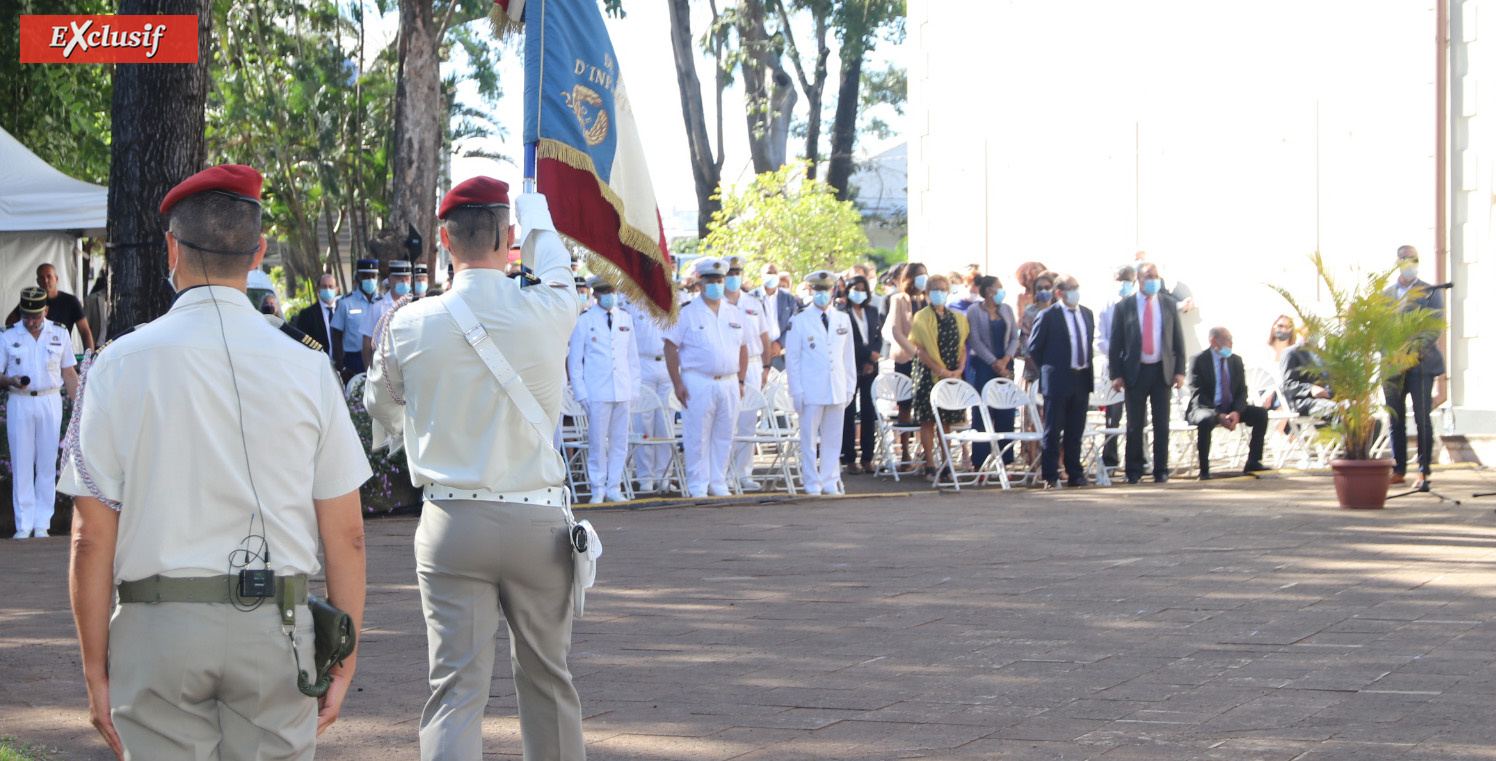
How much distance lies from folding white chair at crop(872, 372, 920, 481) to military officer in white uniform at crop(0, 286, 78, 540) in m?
7.80

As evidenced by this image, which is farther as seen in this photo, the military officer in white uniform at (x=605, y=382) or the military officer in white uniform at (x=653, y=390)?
the military officer in white uniform at (x=653, y=390)

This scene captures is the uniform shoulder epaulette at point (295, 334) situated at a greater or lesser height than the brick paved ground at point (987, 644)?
greater

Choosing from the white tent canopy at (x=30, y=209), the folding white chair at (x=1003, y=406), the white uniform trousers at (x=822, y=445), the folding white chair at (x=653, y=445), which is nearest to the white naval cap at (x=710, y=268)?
the folding white chair at (x=653, y=445)

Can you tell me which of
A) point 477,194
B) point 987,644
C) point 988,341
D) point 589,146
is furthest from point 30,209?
point 477,194

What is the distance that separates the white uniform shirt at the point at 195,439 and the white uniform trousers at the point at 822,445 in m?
11.0

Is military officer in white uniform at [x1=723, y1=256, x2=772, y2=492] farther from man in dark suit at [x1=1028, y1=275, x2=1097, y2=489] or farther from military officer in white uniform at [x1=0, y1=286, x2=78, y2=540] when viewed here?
military officer in white uniform at [x1=0, y1=286, x2=78, y2=540]

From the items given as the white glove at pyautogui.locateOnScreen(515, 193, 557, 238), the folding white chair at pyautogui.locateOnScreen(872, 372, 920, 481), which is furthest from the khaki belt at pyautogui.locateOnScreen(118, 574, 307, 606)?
the folding white chair at pyautogui.locateOnScreen(872, 372, 920, 481)

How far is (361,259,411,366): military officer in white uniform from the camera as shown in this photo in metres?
14.3

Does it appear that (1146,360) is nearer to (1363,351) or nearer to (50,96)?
(1363,351)

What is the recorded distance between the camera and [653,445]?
1496 cm

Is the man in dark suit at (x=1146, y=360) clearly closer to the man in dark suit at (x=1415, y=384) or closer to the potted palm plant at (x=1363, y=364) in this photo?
the man in dark suit at (x=1415, y=384)

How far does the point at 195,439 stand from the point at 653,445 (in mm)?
11921

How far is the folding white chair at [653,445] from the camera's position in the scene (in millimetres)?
14180

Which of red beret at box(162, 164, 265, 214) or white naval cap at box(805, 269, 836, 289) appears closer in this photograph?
red beret at box(162, 164, 265, 214)
